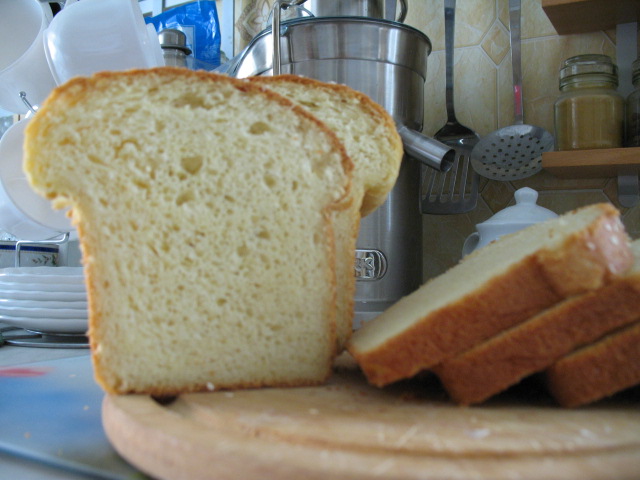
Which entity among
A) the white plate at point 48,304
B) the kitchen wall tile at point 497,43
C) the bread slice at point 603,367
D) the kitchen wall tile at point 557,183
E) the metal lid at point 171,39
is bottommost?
A: the white plate at point 48,304

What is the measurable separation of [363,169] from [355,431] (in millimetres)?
504

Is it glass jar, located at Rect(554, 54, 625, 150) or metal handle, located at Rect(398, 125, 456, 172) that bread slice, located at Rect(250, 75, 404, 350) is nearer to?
metal handle, located at Rect(398, 125, 456, 172)

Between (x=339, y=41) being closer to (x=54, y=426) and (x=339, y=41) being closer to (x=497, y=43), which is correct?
(x=497, y=43)

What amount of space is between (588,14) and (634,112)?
33cm

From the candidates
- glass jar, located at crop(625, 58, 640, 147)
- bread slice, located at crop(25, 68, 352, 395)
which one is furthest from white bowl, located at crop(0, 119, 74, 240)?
glass jar, located at crop(625, 58, 640, 147)

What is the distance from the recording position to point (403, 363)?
0.74 meters

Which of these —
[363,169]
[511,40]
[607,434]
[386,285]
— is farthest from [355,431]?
[511,40]

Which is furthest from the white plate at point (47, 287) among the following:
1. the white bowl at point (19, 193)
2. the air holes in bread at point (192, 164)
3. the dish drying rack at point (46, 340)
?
the air holes in bread at point (192, 164)

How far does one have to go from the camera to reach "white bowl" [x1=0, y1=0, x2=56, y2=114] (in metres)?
1.73

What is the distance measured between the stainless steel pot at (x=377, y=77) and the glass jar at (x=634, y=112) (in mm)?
544

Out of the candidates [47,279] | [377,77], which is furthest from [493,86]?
[47,279]

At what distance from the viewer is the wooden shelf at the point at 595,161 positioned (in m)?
1.46

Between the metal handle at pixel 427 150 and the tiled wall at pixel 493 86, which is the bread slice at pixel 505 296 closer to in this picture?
the metal handle at pixel 427 150

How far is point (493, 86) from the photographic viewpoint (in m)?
1.87
